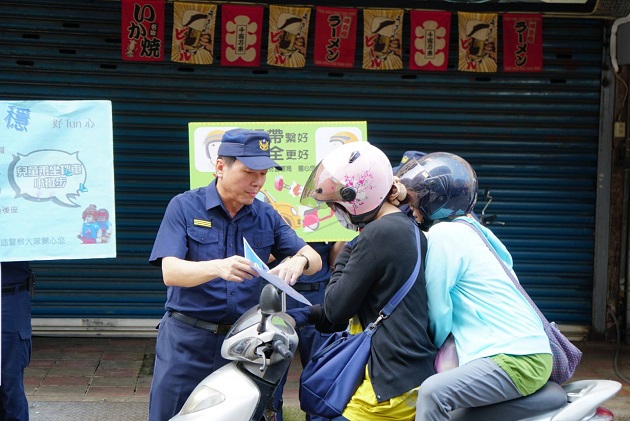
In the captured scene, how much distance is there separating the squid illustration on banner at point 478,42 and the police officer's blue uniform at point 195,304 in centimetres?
456

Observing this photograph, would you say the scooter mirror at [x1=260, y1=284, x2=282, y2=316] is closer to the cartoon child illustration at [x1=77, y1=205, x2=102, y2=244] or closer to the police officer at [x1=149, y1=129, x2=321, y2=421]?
the police officer at [x1=149, y1=129, x2=321, y2=421]

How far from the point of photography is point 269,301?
10.5ft

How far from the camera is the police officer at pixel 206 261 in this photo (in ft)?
12.0

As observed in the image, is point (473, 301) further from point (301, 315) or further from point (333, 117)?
point (333, 117)

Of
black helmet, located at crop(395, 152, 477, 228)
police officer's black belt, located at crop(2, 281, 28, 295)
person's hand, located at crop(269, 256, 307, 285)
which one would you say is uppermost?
black helmet, located at crop(395, 152, 477, 228)

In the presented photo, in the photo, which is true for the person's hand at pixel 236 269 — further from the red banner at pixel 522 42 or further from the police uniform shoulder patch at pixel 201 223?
the red banner at pixel 522 42

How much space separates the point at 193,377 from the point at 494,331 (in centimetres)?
140

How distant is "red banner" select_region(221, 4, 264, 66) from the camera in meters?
7.45

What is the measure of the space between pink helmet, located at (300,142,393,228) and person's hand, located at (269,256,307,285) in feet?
1.55

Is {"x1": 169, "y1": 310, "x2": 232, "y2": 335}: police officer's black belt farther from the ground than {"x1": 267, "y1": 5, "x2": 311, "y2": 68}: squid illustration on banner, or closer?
closer

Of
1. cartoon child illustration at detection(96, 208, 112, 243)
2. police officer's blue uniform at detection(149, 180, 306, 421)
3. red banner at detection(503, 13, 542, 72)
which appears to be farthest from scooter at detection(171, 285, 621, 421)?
red banner at detection(503, 13, 542, 72)

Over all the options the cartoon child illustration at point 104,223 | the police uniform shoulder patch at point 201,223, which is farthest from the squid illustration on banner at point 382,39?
the police uniform shoulder patch at point 201,223

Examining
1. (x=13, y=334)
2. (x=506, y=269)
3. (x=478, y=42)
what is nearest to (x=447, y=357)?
(x=506, y=269)

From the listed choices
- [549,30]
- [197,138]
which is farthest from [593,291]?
[197,138]
